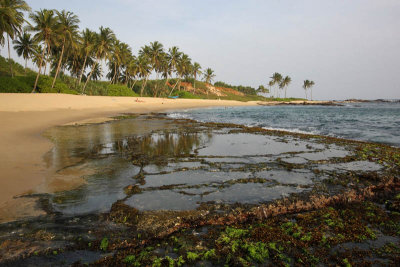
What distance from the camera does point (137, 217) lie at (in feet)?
10.9

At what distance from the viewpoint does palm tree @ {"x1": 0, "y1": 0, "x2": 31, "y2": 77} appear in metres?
27.2

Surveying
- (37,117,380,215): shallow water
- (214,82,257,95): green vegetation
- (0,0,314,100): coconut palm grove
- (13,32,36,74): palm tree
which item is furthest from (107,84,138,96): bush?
(214,82,257,95): green vegetation

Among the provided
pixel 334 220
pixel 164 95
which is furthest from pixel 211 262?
pixel 164 95

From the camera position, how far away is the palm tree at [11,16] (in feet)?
89.4

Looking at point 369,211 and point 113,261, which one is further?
point 369,211

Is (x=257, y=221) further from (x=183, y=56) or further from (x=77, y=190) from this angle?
(x=183, y=56)

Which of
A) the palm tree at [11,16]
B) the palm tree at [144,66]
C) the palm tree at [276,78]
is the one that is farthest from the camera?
the palm tree at [276,78]

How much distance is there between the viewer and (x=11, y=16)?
27375 mm

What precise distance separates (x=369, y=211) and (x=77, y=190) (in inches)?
218

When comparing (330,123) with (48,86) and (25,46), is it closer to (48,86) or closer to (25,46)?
(48,86)

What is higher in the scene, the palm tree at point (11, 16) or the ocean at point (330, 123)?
the palm tree at point (11, 16)

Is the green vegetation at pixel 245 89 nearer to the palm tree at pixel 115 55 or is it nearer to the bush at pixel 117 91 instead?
the palm tree at pixel 115 55

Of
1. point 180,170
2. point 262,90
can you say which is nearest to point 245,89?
point 262,90

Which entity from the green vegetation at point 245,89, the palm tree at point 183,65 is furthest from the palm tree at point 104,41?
the green vegetation at point 245,89
